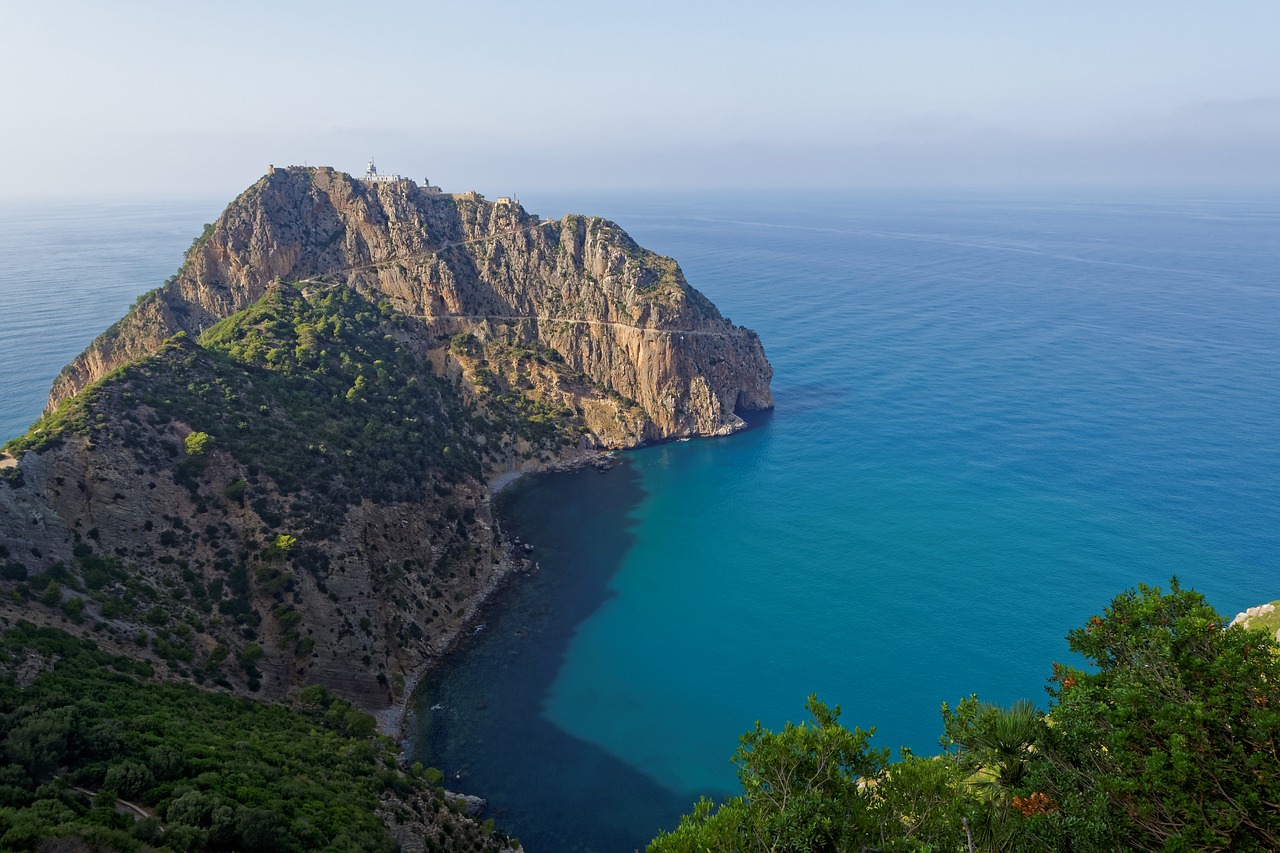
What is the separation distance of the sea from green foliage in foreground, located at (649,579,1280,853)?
24747 mm

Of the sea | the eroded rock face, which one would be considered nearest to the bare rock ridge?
the eroded rock face

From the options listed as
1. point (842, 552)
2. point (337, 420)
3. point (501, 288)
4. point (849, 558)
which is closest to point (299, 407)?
point (337, 420)

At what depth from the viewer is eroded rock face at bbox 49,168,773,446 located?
104 metres

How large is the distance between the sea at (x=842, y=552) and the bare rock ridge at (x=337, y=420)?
25.8 ft

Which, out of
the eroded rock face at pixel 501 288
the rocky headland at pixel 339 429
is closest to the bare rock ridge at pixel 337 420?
the rocky headland at pixel 339 429

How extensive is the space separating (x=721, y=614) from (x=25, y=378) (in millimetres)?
123048

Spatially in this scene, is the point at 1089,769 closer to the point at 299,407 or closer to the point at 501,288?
the point at 299,407

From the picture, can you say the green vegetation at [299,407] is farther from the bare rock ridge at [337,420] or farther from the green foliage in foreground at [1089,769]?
the green foliage in foreground at [1089,769]

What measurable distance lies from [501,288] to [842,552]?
71.8 m

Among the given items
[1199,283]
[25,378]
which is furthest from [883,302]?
[25,378]

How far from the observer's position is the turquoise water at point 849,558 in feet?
165

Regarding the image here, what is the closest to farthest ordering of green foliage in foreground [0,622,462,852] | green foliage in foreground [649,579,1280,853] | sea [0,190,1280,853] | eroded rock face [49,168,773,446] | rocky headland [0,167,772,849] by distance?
green foliage in foreground [649,579,1280,853]
green foliage in foreground [0,622,462,852]
rocky headland [0,167,772,849]
sea [0,190,1280,853]
eroded rock face [49,168,773,446]

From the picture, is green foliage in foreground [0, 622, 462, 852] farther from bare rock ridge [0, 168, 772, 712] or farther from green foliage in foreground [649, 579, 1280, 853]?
green foliage in foreground [649, 579, 1280, 853]

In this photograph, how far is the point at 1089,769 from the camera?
20547 mm
